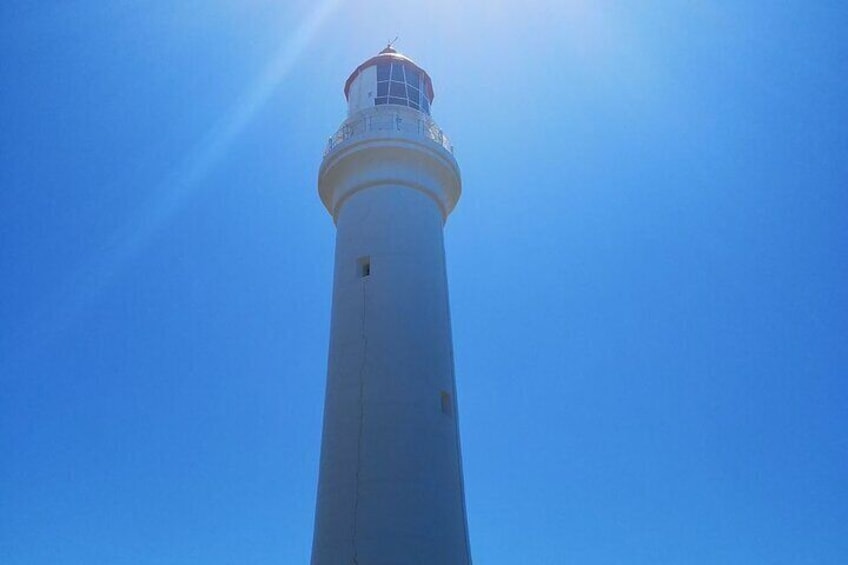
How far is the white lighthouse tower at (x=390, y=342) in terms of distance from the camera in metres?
11.9

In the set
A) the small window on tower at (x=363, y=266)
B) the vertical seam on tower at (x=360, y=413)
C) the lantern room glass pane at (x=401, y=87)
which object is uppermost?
the lantern room glass pane at (x=401, y=87)

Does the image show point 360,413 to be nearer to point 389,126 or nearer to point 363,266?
point 363,266

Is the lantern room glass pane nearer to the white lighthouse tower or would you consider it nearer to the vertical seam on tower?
the white lighthouse tower

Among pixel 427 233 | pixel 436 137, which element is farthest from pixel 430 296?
pixel 436 137

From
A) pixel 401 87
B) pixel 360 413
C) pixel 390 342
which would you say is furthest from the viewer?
pixel 401 87

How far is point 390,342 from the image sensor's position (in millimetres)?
13531

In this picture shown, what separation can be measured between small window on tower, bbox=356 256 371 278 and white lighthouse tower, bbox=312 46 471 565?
1.3 inches

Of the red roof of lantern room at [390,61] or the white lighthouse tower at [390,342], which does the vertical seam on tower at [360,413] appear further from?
the red roof of lantern room at [390,61]

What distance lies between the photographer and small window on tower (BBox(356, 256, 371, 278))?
14742 millimetres

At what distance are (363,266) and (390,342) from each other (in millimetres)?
2146

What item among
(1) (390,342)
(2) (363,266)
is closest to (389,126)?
(2) (363,266)

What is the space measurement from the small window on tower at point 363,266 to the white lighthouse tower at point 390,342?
32 millimetres

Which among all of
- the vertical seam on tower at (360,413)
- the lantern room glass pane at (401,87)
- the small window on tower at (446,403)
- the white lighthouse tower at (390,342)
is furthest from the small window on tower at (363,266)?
the lantern room glass pane at (401,87)

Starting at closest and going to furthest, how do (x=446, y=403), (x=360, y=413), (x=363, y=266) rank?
(x=360, y=413) < (x=446, y=403) < (x=363, y=266)
